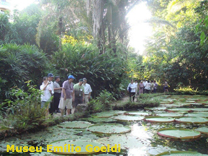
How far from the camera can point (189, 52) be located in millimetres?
16516

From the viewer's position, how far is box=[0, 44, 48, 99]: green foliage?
23.9 feet

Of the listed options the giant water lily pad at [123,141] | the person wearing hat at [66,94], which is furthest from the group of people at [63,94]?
the giant water lily pad at [123,141]

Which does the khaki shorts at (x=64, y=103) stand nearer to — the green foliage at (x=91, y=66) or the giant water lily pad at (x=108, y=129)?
the giant water lily pad at (x=108, y=129)

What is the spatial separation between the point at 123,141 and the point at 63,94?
3.19 metres

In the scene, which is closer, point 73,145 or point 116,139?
point 73,145

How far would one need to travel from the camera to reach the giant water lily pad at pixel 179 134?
3.88 metres

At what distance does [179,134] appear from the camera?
404 centimetres

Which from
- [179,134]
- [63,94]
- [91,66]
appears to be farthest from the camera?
[91,66]

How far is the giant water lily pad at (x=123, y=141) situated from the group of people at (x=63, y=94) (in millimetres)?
2096

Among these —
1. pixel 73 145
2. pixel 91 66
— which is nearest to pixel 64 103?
pixel 73 145

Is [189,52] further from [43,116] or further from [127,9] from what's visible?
[43,116]

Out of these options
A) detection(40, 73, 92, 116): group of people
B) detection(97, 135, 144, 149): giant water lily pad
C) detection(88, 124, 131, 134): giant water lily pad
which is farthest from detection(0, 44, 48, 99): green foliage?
detection(97, 135, 144, 149): giant water lily pad

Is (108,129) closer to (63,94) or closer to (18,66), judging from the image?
(63,94)

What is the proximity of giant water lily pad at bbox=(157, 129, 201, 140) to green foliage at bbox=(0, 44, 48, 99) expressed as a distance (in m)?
5.46
